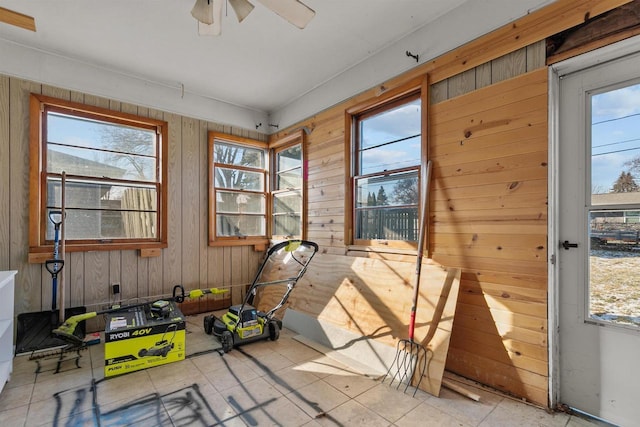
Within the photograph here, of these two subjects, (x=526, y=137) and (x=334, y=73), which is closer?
→ (x=526, y=137)

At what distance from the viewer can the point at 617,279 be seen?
180 cm

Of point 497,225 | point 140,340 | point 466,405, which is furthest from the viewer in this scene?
point 140,340

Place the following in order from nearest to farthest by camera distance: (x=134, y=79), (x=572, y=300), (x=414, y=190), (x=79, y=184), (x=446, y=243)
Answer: (x=572, y=300)
(x=446, y=243)
(x=414, y=190)
(x=79, y=184)
(x=134, y=79)

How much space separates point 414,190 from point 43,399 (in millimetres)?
3197

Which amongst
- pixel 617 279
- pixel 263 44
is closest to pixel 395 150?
pixel 263 44

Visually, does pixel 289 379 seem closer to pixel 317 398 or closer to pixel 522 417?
pixel 317 398

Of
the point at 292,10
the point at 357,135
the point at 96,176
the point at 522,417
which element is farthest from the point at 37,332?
the point at 522,417

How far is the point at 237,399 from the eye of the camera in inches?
82.0

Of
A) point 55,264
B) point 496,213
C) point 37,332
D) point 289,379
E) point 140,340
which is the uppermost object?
point 496,213

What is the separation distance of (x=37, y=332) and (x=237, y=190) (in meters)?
2.60

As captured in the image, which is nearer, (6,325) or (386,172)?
(6,325)

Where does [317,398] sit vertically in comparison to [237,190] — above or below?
below

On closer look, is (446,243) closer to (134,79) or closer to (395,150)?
(395,150)

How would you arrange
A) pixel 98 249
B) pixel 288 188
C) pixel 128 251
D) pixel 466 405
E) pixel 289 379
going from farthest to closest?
1. pixel 288 188
2. pixel 128 251
3. pixel 98 249
4. pixel 289 379
5. pixel 466 405
